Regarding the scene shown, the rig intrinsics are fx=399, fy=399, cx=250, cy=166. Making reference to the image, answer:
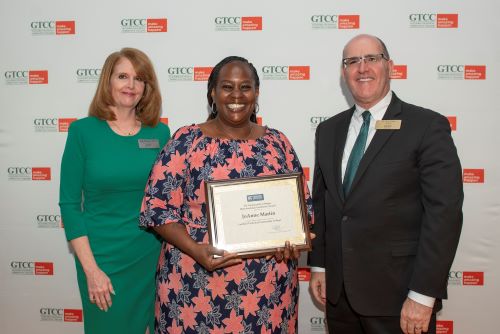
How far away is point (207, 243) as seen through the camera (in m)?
2.05

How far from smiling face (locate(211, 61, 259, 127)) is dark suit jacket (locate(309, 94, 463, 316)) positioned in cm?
61

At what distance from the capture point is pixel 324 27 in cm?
343

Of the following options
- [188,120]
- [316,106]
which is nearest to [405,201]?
[316,106]

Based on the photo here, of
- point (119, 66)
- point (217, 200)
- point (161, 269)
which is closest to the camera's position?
point (217, 200)

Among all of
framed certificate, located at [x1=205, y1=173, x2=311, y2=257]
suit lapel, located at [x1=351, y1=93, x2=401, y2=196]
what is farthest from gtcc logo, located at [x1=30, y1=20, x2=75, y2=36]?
suit lapel, located at [x1=351, y1=93, x2=401, y2=196]

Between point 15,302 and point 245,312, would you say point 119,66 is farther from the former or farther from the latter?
point 15,302

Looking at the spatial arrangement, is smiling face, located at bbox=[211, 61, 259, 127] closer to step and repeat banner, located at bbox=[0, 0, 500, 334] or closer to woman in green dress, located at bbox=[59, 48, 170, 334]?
woman in green dress, located at bbox=[59, 48, 170, 334]

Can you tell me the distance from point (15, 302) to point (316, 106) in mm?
3387

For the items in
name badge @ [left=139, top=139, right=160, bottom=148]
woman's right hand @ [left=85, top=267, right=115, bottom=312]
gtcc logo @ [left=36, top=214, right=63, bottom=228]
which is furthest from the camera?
gtcc logo @ [left=36, top=214, right=63, bottom=228]

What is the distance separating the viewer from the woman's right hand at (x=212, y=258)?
1.89 meters

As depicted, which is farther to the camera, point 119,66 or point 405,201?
point 119,66

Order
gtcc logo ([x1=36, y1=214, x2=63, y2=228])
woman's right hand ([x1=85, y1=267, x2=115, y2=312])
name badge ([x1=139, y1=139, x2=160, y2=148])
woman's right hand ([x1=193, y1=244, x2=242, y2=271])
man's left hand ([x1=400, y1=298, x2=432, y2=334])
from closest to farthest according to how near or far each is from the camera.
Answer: woman's right hand ([x1=193, y1=244, x2=242, y2=271]) → man's left hand ([x1=400, y1=298, x2=432, y2=334]) → woman's right hand ([x1=85, y1=267, x2=115, y2=312]) → name badge ([x1=139, y1=139, x2=160, y2=148]) → gtcc logo ([x1=36, y1=214, x2=63, y2=228])

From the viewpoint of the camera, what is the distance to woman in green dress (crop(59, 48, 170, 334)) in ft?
7.70

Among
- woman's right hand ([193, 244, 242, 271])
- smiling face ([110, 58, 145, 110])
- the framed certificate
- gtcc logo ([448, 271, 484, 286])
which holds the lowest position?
gtcc logo ([448, 271, 484, 286])
